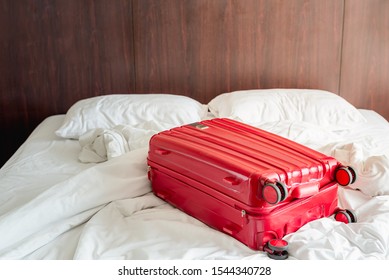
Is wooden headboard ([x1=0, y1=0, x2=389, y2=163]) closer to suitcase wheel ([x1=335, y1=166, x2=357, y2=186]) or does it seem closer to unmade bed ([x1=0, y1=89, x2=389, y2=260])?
unmade bed ([x1=0, y1=89, x2=389, y2=260])

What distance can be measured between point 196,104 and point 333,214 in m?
1.16

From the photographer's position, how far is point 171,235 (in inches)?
45.9

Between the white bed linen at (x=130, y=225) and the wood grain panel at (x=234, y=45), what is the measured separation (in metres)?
1.02

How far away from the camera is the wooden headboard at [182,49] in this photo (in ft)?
7.88

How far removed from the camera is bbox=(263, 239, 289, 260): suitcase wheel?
3.43ft

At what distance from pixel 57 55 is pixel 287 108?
1.28 m

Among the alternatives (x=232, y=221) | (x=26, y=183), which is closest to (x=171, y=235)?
(x=232, y=221)

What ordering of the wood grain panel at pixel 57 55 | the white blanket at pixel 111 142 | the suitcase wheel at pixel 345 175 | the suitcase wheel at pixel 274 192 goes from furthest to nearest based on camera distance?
the wood grain panel at pixel 57 55
the white blanket at pixel 111 142
the suitcase wheel at pixel 345 175
the suitcase wheel at pixel 274 192

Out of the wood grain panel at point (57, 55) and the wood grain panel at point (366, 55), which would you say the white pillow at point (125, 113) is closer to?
the wood grain panel at point (57, 55)

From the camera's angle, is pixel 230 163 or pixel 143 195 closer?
pixel 230 163

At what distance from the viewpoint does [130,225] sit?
122 cm

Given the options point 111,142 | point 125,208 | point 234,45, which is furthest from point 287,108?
point 125,208

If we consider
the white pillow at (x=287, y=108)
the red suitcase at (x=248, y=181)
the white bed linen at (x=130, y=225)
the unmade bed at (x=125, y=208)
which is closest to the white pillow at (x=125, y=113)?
the unmade bed at (x=125, y=208)

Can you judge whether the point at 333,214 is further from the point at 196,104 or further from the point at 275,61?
the point at 275,61
